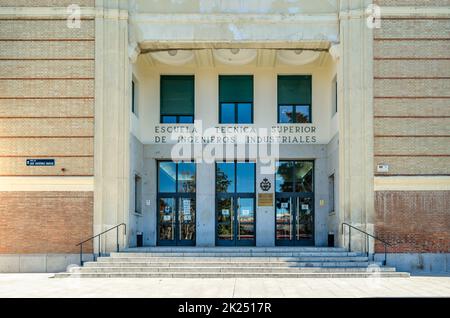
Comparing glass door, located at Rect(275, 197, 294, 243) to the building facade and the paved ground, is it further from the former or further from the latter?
the paved ground

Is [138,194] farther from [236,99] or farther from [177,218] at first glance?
[236,99]

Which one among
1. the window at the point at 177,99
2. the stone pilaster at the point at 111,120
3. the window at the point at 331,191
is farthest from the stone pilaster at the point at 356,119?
the stone pilaster at the point at 111,120

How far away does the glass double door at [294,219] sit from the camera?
80.8ft

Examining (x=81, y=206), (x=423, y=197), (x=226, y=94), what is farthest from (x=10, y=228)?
(x=423, y=197)

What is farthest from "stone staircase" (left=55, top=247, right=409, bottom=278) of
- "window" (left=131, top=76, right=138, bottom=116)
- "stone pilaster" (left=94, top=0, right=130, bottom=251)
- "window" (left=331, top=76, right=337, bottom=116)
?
"window" (left=331, top=76, right=337, bottom=116)

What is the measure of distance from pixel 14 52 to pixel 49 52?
110 centimetres

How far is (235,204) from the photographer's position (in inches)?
976

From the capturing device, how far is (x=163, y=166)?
24.9 m

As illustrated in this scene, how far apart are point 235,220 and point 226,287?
9016 millimetres

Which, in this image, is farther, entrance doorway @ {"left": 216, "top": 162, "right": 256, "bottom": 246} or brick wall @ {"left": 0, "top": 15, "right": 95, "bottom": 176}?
entrance doorway @ {"left": 216, "top": 162, "right": 256, "bottom": 246}

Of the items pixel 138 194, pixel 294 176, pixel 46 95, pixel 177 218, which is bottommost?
pixel 177 218

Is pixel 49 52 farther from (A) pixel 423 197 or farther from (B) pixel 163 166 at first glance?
(A) pixel 423 197

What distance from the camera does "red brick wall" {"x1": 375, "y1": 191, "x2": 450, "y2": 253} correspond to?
20.2 metres

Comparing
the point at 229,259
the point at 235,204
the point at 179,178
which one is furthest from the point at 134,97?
the point at 229,259
